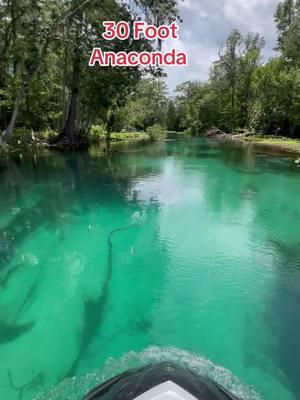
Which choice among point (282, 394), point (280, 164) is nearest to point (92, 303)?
point (282, 394)

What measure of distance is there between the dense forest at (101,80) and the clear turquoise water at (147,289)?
273 inches

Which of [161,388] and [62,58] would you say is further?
[62,58]

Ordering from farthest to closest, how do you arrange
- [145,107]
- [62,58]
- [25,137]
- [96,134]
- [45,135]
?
[145,107] → [96,134] → [45,135] → [25,137] → [62,58]

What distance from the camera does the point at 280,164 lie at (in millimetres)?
14625

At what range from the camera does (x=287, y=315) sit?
368cm

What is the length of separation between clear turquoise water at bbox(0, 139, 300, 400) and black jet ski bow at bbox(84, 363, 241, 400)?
86cm

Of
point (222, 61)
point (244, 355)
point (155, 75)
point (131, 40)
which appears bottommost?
point (244, 355)

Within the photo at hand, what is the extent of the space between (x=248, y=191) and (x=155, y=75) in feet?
27.9

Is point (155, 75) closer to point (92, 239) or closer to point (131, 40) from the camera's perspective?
point (131, 40)

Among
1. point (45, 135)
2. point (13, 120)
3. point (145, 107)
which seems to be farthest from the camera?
point (145, 107)

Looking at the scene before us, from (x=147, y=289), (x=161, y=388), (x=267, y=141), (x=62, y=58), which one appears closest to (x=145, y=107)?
(x=267, y=141)

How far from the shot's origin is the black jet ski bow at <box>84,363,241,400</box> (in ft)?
5.16

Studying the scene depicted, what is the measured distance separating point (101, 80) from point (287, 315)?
53.3 ft

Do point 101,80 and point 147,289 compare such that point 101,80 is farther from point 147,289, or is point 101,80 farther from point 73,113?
point 147,289
